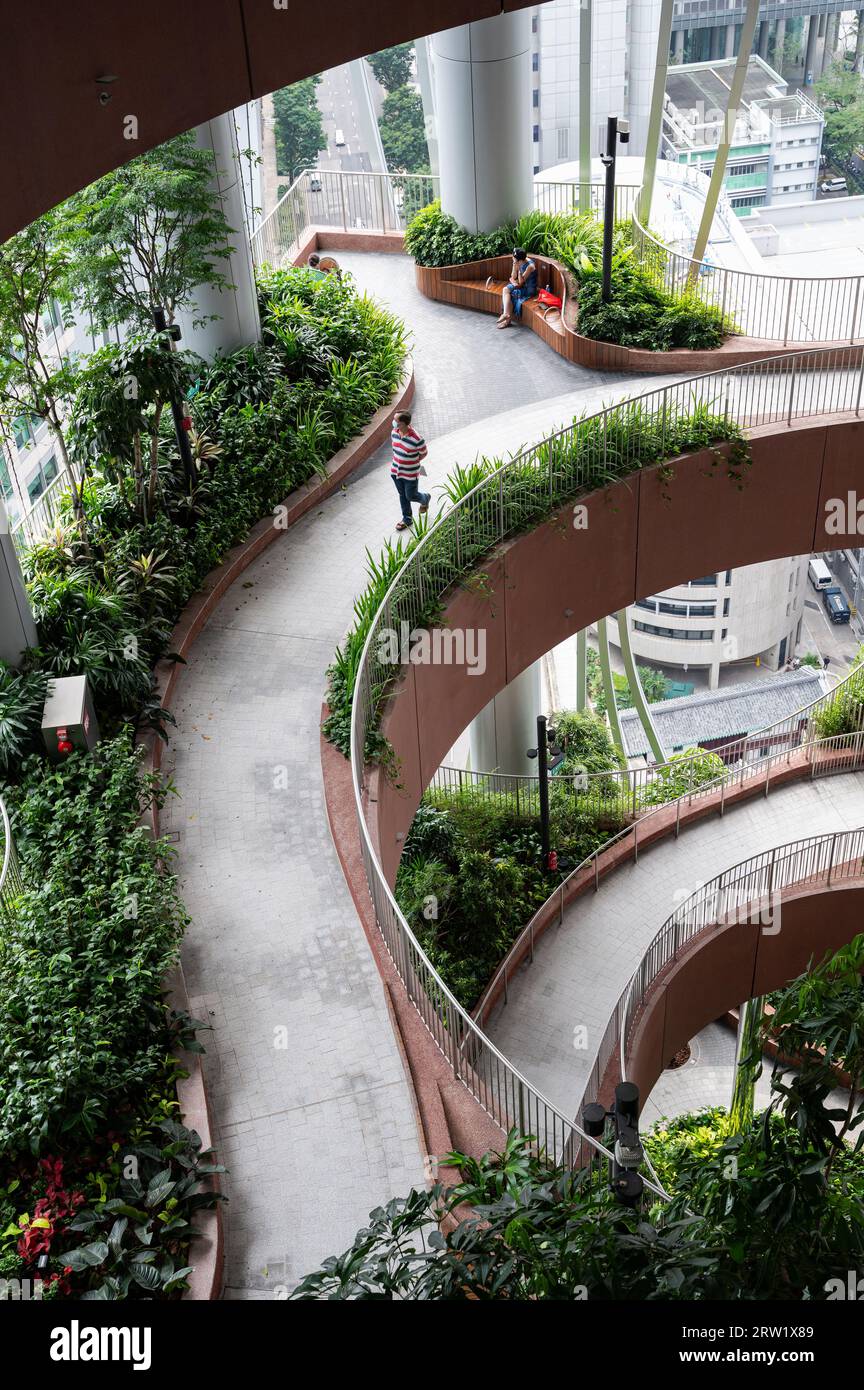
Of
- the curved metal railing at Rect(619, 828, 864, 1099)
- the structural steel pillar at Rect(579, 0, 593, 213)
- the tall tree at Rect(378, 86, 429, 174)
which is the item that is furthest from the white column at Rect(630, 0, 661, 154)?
the curved metal railing at Rect(619, 828, 864, 1099)

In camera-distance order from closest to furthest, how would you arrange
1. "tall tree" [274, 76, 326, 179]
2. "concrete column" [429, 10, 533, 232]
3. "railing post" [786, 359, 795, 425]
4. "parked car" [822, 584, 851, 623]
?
"railing post" [786, 359, 795, 425] → "concrete column" [429, 10, 533, 232] → "tall tree" [274, 76, 326, 179] → "parked car" [822, 584, 851, 623]

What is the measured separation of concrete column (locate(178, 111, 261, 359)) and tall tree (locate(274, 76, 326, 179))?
7293 millimetres

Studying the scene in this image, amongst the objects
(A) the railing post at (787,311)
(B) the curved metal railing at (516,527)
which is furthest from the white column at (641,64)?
(B) the curved metal railing at (516,527)

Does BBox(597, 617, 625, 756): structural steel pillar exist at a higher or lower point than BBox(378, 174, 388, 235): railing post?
lower

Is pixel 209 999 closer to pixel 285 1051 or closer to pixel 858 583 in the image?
pixel 285 1051

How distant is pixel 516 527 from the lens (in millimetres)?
14875

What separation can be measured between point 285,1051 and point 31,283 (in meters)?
7.89

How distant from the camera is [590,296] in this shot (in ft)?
61.9

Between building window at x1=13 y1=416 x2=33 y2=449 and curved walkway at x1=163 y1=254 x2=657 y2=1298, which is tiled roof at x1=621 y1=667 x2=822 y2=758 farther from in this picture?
building window at x1=13 y1=416 x2=33 y2=449

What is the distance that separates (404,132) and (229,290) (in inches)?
365

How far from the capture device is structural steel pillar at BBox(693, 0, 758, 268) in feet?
56.2

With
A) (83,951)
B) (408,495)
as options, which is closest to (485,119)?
(408,495)

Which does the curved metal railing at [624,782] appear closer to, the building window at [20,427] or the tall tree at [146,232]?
the building window at [20,427]
